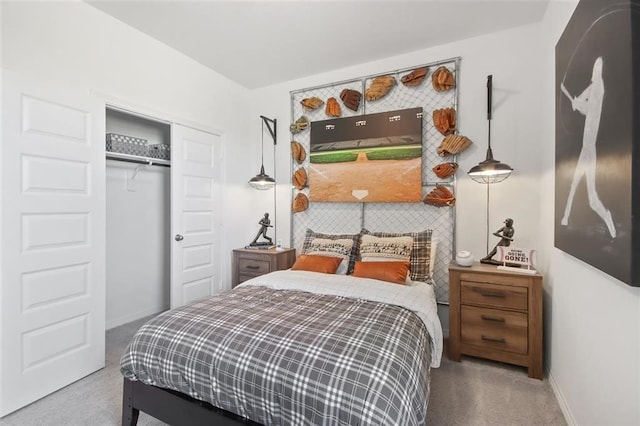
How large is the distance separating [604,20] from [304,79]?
2886 millimetres

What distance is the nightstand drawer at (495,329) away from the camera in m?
2.21

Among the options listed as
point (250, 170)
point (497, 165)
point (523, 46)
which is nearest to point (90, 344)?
point (250, 170)

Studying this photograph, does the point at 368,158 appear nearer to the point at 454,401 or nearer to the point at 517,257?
the point at 517,257

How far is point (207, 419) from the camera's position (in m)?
1.41

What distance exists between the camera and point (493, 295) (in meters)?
2.29

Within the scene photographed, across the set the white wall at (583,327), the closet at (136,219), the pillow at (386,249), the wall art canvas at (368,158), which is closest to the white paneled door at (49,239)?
the closet at (136,219)

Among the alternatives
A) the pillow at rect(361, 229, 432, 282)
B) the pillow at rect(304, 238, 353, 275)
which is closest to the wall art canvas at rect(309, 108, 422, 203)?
the pillow at rect(361, 229, 432, 282)

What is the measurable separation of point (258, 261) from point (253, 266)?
9 cm

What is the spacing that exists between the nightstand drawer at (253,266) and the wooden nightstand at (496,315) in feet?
6.16

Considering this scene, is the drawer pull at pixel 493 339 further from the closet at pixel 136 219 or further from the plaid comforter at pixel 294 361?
the closet at pixel 136 219

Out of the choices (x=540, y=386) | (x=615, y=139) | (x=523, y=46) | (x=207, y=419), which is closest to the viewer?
(x=615, y=139)

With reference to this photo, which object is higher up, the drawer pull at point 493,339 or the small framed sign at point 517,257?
the small framed sign at point 517,257

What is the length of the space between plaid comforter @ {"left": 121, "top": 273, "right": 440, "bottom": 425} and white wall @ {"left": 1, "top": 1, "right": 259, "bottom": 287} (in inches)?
74.4

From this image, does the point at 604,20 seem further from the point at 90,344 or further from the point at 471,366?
the point at 90,344
